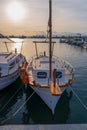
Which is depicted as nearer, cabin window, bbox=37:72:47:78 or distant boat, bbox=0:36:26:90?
cabin window, bbox=37:72:47:78

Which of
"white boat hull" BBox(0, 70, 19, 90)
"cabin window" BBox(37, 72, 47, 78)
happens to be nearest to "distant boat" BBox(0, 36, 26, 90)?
"white boat hull" BBox(0, 70, 19, 90)

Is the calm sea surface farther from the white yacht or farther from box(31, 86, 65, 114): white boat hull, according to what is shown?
the white yacht

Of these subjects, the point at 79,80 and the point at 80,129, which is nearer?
the point at 80,129

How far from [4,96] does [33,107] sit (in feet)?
12.7

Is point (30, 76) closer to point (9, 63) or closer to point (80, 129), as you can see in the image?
point (9, 63)

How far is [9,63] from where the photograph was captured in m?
23.6

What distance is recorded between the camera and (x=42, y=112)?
16.8 meters

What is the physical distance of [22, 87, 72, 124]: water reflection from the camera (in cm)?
1555

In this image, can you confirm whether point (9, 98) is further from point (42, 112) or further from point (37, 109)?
point (42, 112)

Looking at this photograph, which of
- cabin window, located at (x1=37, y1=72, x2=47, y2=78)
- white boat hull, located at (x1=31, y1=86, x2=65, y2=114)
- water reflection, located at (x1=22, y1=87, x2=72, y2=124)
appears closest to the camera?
water reflection, located at (x1=22, y1=87, x2=72, y2=124)

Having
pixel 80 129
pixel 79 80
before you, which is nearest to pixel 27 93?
pixel 79 80

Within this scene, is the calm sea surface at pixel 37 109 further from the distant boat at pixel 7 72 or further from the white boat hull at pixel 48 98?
the distant boat at pixel 7 72

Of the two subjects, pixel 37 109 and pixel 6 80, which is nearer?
pixel 37 109

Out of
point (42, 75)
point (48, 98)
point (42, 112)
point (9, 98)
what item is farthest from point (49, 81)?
point (9, 98)
